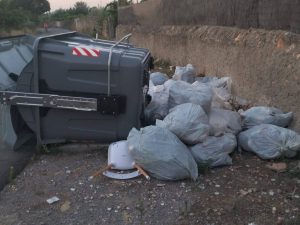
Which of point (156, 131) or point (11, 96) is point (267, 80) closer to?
point (156, 131)

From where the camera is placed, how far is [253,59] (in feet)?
17.9

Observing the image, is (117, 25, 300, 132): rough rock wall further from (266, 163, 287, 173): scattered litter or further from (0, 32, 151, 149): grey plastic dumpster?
(0, 32, 151, 149): grey plastic dumpster

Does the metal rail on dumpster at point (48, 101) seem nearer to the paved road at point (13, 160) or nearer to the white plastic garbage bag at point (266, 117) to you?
the paved road at point (13, 160)

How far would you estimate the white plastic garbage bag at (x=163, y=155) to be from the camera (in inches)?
147

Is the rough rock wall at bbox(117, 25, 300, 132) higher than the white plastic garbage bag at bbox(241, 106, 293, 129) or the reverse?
higher

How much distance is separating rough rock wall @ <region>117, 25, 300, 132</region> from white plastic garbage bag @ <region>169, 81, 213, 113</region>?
71 centimetres

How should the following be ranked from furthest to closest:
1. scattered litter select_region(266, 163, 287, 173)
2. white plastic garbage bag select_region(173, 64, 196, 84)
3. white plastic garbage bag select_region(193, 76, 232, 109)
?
white plastic garbage bag select_region(173, 64, 196, 84), white plastic garbage bag select_region(193, 76, 232, 109), scattered litter select_region(266, 163, 287, 173)

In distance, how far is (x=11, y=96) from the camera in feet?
14.2

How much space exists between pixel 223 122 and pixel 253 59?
139 cm

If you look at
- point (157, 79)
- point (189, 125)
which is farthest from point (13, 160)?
point (157, 79)

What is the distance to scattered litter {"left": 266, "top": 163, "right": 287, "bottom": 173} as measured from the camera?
393cm

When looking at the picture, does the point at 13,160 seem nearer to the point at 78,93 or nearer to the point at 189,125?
the point at 78,93

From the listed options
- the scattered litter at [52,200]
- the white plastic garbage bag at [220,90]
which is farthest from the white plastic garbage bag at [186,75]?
the scattered litter at [52,200]

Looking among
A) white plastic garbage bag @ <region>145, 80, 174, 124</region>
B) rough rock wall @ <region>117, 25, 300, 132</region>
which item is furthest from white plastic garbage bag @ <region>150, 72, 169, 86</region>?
white plastic garbage bag @ <region>145, 80, 174, 124</region>
